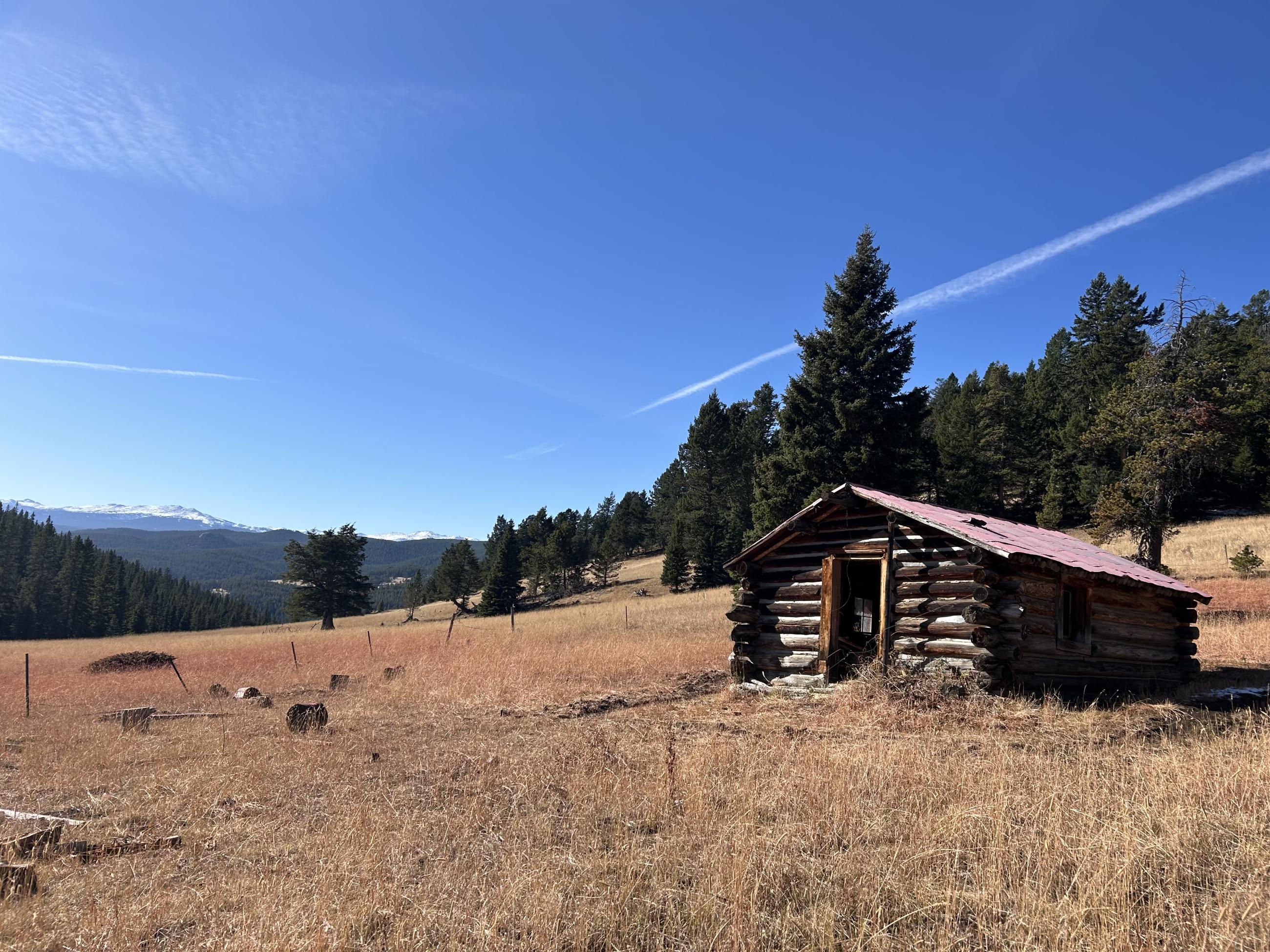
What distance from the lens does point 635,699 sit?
46.7ft

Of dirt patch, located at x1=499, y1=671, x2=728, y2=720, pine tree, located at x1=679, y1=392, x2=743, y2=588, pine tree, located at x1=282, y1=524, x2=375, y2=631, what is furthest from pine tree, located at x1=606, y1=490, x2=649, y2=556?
dirt patch, located at x1=499, y1=671, x2=728, y2=720

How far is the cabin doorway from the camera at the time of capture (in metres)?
13.9

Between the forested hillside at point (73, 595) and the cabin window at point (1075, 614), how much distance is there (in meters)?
101

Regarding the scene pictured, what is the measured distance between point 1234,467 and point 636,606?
144 feet

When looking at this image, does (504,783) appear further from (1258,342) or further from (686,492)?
(1258,342)

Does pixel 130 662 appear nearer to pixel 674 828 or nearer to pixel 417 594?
pixel 674 828

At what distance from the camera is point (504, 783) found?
752 cm

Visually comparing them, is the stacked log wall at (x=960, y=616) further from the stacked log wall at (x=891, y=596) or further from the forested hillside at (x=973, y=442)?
the forested hillside at (x=973, y=442)

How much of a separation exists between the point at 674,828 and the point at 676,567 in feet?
162

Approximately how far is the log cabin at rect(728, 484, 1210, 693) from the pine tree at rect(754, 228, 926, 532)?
44.3 feet

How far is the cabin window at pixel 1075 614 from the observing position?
1375 cm

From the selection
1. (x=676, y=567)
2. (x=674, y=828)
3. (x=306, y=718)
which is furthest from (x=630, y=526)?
(x=674, y=828)

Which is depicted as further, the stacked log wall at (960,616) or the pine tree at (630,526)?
the pine tree at (630,526)

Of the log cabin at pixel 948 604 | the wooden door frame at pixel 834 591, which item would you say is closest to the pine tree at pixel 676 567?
the log cabin at pixel 948 604
